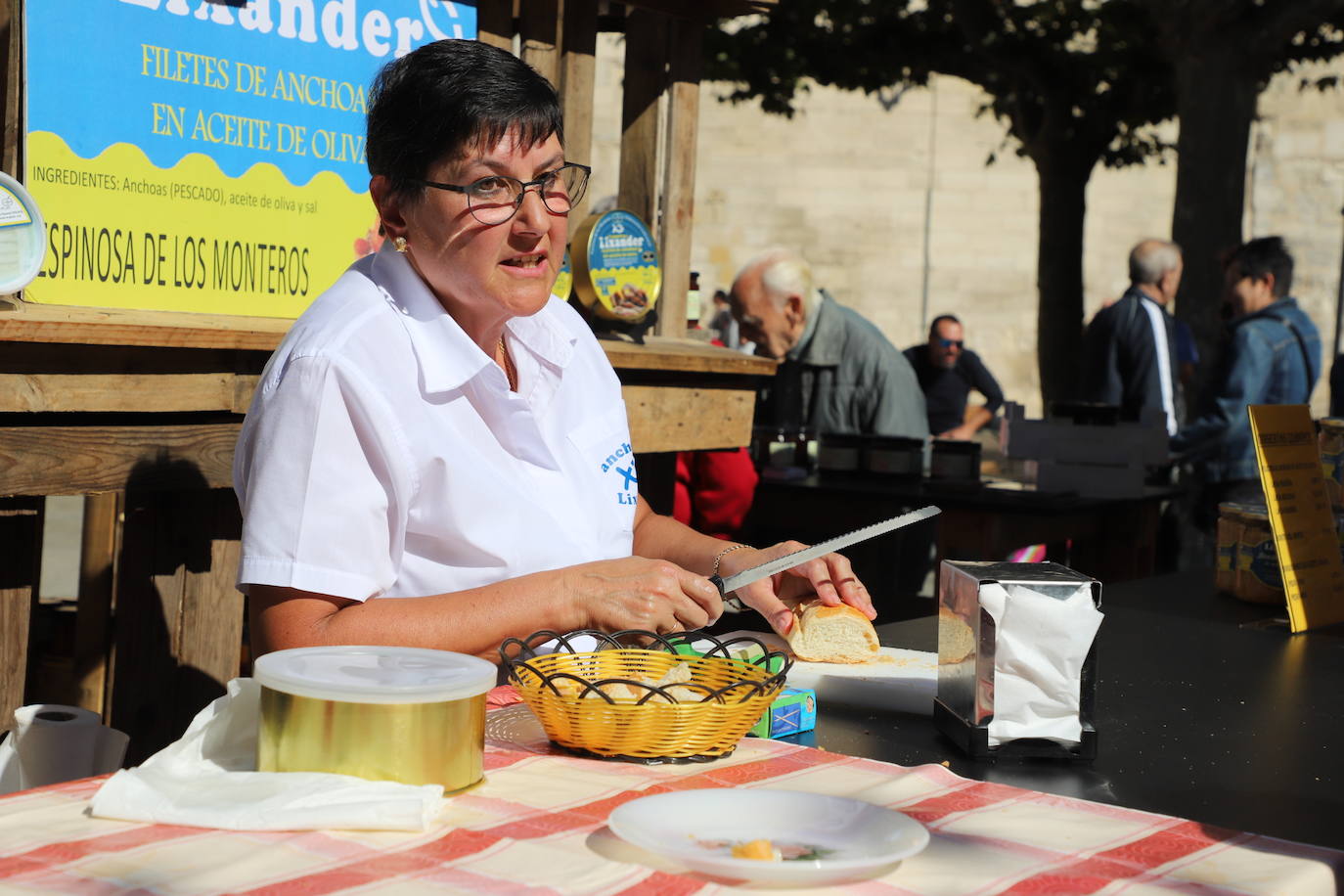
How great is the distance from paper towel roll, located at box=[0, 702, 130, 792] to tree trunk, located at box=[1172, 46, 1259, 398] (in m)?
7.56

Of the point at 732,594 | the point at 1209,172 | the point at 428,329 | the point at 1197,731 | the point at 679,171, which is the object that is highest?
the point at 1209,172

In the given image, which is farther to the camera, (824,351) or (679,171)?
(824,351)

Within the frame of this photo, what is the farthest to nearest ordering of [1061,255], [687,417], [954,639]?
[1061,255], [687,417], [954,639]

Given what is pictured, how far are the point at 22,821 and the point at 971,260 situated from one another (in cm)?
2192

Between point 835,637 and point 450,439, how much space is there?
59 centimetres

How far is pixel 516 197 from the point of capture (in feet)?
6.83

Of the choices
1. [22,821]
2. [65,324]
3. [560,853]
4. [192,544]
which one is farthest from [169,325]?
[560,853]

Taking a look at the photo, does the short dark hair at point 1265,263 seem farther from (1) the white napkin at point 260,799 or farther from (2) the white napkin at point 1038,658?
(1) the white napkin at point 260,799

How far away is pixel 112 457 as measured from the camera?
9.39 ft

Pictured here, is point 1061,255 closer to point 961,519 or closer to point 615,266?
point 961,519

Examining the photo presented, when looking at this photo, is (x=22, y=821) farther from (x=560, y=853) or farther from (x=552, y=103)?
(x=552, y=103)

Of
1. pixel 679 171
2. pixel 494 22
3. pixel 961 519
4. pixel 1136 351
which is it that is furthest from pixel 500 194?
pixel 1136 351

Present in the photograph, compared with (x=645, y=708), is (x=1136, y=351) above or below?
above

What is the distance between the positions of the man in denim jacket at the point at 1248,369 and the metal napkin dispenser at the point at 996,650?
16.5 ft
